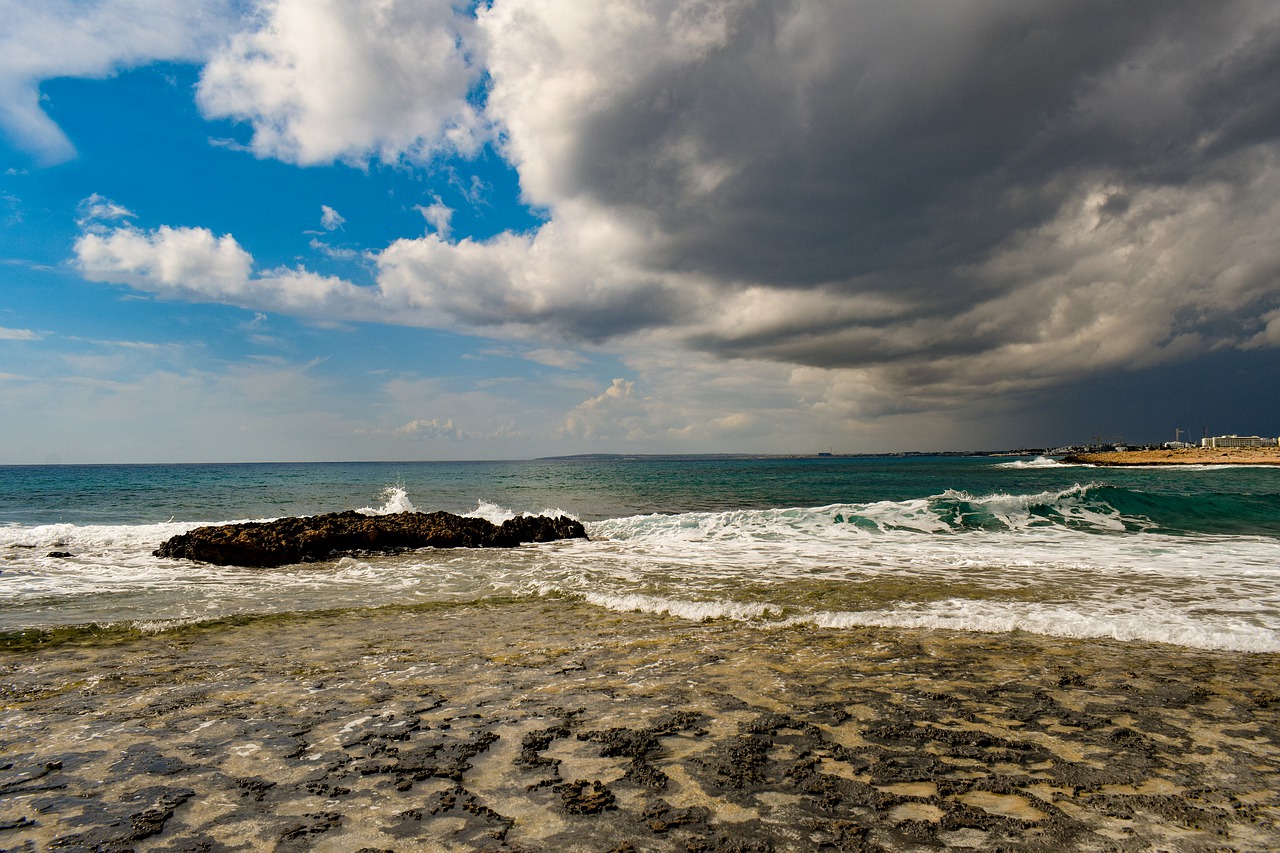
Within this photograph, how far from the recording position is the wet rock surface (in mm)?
3254

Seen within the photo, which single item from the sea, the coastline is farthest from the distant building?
the sea

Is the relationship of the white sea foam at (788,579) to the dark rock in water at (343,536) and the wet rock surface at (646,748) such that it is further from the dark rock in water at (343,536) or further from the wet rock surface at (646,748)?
the wet rock surface at (646,748)

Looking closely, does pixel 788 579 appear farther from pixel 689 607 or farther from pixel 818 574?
pixel 689 607

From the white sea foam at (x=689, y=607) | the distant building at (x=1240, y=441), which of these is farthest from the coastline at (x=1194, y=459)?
the white sea foam at (x=689, y=607)

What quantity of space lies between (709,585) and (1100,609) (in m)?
6.06

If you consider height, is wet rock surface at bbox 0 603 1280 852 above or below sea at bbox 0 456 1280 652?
above

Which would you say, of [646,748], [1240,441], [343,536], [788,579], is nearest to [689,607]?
[788,579]

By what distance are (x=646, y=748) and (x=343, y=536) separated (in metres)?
15.3

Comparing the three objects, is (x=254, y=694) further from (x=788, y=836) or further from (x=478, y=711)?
(x=788, y=836)

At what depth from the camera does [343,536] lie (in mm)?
16984

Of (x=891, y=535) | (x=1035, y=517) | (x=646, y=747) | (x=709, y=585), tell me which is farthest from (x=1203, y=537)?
(x=646, y=747)

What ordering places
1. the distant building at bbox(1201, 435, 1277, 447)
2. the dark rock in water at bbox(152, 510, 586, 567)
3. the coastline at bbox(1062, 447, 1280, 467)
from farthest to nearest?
the distant building at bbox(1201, 435, 1277, 447) < the coastline at bbox(1062, 447, 1280, 467) < the dark rock in water at bbox(152, 510, 586, 567)

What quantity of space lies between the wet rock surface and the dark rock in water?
8.53 metres

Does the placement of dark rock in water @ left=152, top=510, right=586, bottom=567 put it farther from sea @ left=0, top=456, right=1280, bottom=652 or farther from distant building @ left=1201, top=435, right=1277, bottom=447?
distant building @ left=1201, top=435, right=1277, bottom=447
